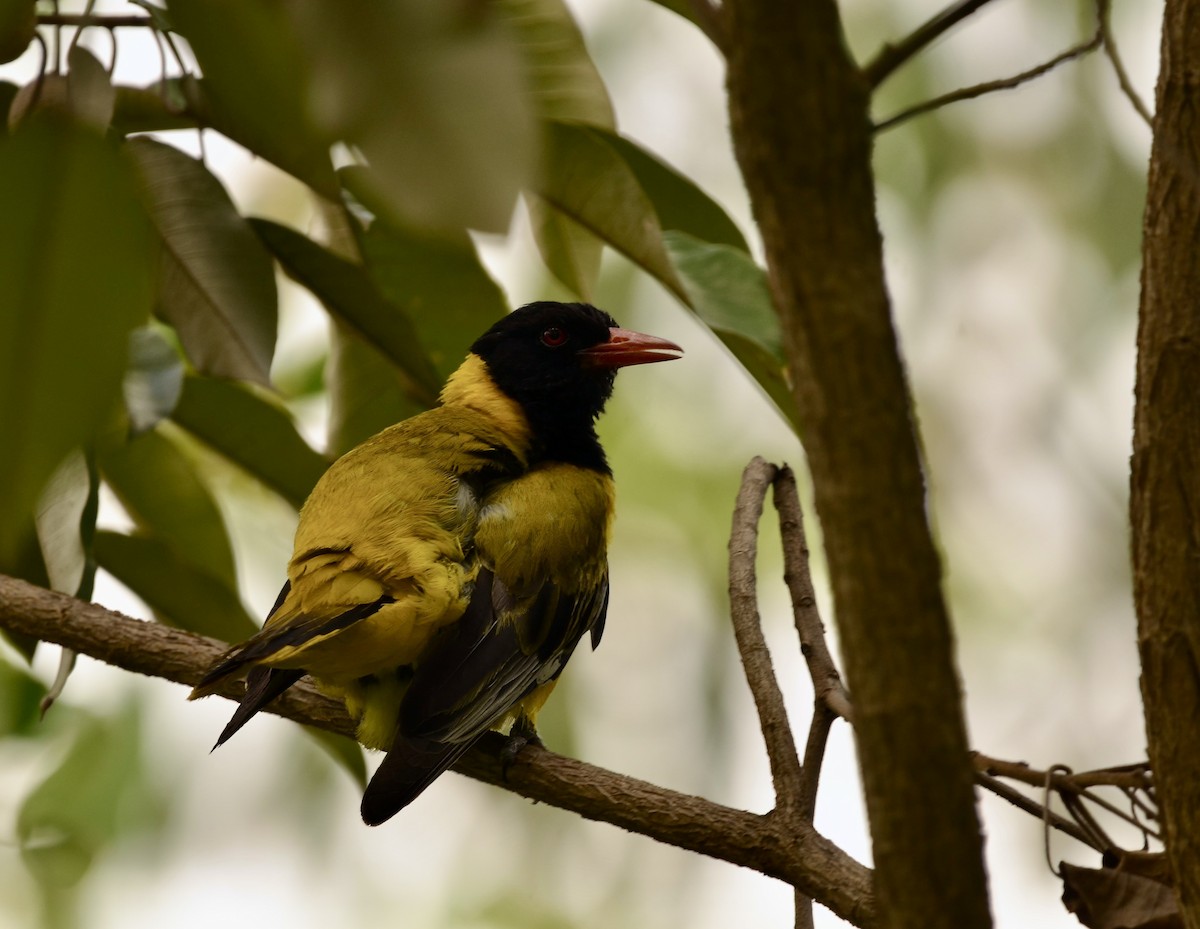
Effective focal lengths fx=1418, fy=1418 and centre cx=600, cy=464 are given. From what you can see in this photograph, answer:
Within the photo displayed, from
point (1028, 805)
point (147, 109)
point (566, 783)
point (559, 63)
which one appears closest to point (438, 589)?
point (566, 783)

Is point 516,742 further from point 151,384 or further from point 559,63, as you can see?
point 559,63

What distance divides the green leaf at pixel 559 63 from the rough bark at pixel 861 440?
101 centimetres

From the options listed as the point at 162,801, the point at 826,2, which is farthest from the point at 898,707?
the point at 162,801

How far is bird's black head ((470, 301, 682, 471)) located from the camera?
12.7ft

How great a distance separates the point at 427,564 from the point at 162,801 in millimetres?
3638

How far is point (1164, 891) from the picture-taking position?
5.50 feet

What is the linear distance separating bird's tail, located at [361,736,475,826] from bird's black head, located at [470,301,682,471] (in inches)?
54.1

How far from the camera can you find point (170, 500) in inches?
120

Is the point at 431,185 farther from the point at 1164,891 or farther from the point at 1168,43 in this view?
the point at 1164,891

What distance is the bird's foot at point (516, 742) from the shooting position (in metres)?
2.60

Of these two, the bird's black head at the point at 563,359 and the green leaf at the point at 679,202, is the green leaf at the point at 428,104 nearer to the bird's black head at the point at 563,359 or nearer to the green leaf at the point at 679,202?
the green leaf at the point at 679,202

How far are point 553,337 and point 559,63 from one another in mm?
1982

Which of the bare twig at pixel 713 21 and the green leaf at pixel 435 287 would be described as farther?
the green leaf at pixel 435 287

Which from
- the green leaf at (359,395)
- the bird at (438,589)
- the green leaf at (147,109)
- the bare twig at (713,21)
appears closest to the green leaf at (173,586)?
the bird at (438,589)
